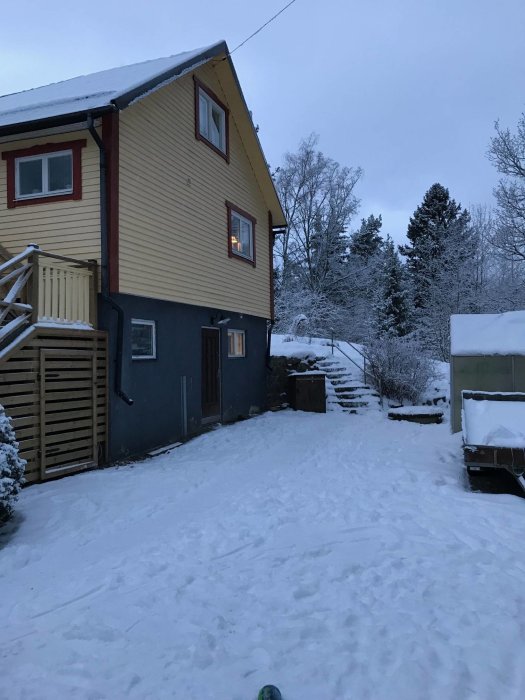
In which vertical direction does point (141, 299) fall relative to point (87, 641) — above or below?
above

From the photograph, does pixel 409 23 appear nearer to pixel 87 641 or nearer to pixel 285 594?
pixel 285 594

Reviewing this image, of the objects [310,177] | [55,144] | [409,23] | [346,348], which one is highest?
[310,177]

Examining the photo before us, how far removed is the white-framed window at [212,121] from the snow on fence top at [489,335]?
6.96 meters

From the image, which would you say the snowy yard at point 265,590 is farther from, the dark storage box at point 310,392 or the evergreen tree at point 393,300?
the evergreen tree at point 393,300

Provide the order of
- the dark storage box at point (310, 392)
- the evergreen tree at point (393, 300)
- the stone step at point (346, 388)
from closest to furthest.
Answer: the dark storage box at point (310, 392) → the stone step at point (346, 388) → the evergreen tree at point (393, 300)

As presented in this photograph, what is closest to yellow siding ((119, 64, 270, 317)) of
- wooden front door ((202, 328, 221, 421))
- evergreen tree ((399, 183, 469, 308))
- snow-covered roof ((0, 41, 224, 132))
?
snow-covered roof ((0, 41, 224, 132))

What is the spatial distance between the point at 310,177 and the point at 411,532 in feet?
87.2

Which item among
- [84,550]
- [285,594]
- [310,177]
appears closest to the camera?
[285,594]

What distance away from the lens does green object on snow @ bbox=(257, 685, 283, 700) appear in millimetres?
2373

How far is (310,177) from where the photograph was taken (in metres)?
28.5

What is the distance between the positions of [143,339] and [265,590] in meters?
6.23

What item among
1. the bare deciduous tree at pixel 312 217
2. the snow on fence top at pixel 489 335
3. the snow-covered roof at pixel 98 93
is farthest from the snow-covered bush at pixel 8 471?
the bare deciduous tree at pixel 312 217

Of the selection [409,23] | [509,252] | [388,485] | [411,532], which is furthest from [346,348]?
[411,532]

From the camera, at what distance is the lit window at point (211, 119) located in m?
11.2
